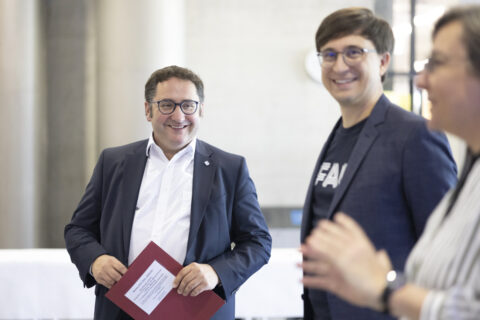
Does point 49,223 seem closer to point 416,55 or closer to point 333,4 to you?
point 333,4

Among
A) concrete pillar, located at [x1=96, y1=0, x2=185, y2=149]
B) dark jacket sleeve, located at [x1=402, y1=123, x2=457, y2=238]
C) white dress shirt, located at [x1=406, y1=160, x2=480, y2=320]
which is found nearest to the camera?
white dress shirt, located at [x1=406, y1=160, x2=480, y2=320]

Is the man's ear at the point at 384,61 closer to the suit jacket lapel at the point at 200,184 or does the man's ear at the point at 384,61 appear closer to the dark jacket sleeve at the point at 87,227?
the suit jacket lapel at the point at 200,184

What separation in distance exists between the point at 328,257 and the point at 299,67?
756cm

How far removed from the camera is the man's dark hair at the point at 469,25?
1.20m

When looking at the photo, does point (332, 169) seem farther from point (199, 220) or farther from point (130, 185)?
point (130, 185)

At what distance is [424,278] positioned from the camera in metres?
1.22

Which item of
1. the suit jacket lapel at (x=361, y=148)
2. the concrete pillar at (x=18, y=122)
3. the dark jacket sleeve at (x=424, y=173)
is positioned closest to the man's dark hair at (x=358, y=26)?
the suit jacket lapel at (x=361, y=148)

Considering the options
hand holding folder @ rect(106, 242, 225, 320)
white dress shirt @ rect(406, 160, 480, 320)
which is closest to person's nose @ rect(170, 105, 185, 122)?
hand holding folder @ rect(106, 242, 225, 320)

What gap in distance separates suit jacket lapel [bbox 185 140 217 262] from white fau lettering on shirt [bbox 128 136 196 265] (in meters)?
0.04

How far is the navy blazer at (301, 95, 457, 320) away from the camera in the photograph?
1833mm

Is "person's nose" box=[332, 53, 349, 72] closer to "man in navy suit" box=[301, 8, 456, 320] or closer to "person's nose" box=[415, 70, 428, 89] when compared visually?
"man in navy suit" box=[301, 8, 456, 320]

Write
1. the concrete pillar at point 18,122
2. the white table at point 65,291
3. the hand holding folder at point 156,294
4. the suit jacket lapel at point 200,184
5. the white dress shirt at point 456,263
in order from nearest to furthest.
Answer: the white dress shirt at point 456,263
the hand holding folder at point 156,294
the suit jacket lapel at point 200,184
the white table at point 65,291
the concrete pillar at point 18,122

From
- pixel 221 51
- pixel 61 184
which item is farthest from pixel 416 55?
pixel 61 184

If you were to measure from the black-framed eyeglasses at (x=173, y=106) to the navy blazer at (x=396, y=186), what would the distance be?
1006mm
